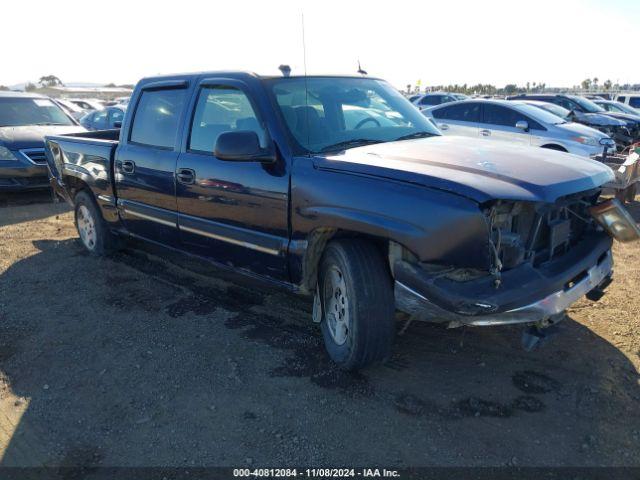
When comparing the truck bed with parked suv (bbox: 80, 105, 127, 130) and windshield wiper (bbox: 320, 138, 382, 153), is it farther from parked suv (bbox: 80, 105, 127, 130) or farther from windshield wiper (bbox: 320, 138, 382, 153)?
parked suv (bbox: 80, 105, 127, 130)

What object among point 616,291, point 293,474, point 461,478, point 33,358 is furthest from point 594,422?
point 33,358

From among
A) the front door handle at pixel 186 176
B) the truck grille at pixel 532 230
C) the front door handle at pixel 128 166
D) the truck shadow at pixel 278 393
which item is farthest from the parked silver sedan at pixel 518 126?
the front door handle at pixel 186 176

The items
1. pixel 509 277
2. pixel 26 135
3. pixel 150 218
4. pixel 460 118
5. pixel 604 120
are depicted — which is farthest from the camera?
pixel 604 120

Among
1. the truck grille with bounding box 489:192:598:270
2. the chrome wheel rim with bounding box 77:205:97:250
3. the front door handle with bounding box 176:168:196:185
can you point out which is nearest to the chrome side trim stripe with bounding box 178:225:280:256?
the front door handle with bounding box 176:168:196:185

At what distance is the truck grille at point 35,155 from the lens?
28.8 ft

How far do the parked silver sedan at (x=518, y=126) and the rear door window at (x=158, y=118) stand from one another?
6873mm

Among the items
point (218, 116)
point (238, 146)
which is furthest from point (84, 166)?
point (238, 146)

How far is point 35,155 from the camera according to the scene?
29.0 ft

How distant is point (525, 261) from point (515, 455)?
1020 mm

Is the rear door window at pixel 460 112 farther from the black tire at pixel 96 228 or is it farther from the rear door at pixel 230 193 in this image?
the rear door at pixel 230 193

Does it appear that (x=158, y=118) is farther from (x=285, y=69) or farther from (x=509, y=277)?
(x=509, y=277)

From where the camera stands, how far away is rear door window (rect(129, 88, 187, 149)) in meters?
4.42

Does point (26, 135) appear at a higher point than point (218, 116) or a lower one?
lower

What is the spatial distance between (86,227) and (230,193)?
304 cm
